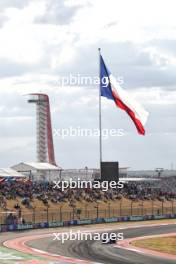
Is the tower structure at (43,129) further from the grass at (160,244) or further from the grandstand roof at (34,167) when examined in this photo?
the grass at (160,244)

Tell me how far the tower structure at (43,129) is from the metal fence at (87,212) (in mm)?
44505

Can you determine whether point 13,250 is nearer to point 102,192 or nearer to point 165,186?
point 102,192

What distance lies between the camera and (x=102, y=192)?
76.0 meters

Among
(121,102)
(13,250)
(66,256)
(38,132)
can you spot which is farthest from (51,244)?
(38,132)

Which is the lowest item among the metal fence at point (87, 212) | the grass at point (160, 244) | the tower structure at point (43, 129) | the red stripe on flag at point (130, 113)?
the grass at point (160, 244)

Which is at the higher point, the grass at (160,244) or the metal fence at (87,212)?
the metal fence at (87,212)

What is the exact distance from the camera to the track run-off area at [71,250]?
3303cm

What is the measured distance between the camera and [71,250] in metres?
37.7

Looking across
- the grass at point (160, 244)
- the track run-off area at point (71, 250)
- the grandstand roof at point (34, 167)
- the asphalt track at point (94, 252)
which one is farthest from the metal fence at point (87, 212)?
the grandstand roof at point (34, 167)

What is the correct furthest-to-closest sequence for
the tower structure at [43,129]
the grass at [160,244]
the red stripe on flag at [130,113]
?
the tower structure at [43,129] → the grass at [160,244] → the red stripe on flag at [130,113]

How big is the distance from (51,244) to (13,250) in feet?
13.4

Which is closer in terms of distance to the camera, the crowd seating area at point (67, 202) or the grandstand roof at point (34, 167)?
the crowd seating area at point (67, 202)

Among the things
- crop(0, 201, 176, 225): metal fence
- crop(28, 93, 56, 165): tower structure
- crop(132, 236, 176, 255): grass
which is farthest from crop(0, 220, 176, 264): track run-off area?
crop(28, 93, 56, 165): tower structure

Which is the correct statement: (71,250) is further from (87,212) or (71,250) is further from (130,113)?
(87,212)
